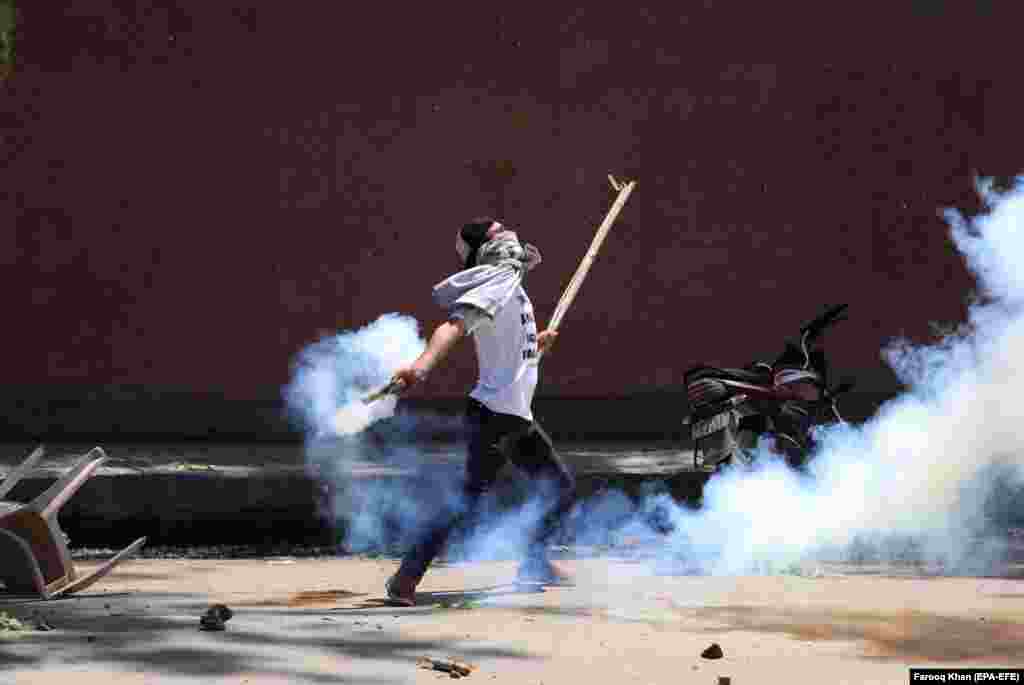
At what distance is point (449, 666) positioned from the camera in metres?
5.71

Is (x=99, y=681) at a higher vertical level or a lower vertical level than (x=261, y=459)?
lower

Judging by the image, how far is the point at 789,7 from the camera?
1289cm

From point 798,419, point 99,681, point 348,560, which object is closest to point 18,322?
point 348,560

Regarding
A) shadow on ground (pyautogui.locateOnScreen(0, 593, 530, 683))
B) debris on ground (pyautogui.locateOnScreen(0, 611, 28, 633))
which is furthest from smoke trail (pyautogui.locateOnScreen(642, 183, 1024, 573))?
debris on ground (pyautogui.locateOnScreen(0, 611, 28, 633))

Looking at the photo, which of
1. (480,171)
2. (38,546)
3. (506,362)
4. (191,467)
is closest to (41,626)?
(38,546)

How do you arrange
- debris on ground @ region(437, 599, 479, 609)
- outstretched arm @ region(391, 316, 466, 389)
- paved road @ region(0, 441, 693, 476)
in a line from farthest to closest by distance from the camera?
paved road @ region(0, 441, 693, 476) → debris on ground @ region(437, 599, 479, 609) → outstretched arm @ region(391, 316, 466, 389)

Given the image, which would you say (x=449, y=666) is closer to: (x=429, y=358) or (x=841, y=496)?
(x=429, y=358)

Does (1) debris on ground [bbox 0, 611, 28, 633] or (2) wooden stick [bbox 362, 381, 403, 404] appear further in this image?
(2) wooden stick [bbox 362, 381, 403, 404]

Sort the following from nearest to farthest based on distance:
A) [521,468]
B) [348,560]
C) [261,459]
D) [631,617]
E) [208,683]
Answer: [208,683] → [631,617] → [521,468] → [348,560] → [261,459]

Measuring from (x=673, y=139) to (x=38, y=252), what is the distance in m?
4.52

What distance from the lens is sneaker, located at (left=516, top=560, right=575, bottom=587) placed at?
8.03 metres

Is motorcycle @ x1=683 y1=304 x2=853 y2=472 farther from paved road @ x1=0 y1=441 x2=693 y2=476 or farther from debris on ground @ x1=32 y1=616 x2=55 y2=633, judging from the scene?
debris on ground @ x1=32 y1=616 x2=55 y2=633

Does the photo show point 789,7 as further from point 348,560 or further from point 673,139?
point 348,560

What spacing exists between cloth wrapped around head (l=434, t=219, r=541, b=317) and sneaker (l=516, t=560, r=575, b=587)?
3.97 ft
